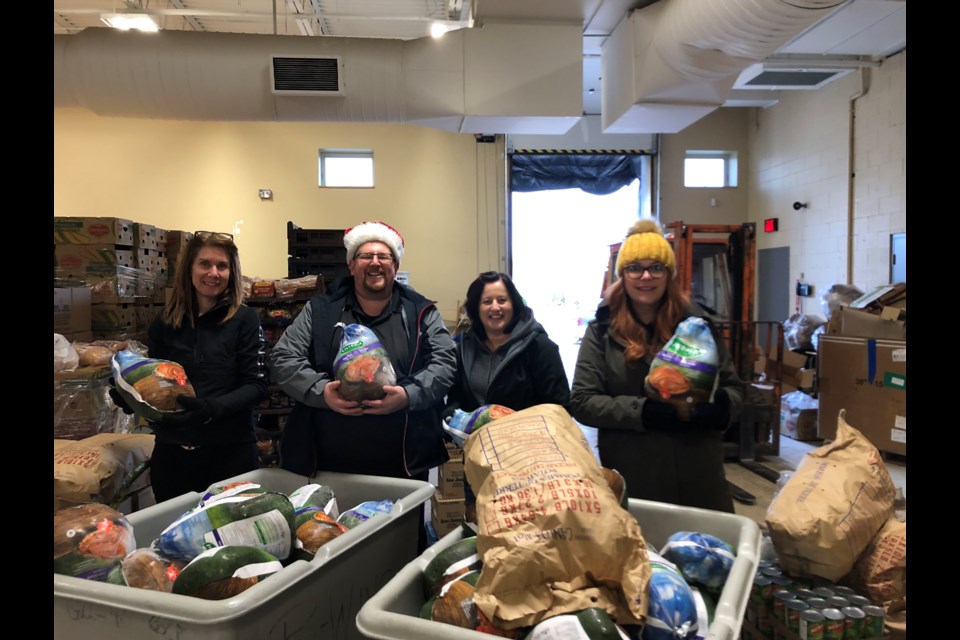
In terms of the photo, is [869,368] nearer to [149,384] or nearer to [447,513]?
[447,513]

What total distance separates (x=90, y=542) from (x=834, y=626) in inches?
59.2

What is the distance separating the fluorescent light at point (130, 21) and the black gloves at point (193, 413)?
138 inches

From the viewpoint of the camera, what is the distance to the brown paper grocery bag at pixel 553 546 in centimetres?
89

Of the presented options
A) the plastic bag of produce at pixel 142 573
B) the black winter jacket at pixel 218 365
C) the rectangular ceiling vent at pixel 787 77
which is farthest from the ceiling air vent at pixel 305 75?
the rectangular ceiling vent at pixel 787 77

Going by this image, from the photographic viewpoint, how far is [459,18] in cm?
499

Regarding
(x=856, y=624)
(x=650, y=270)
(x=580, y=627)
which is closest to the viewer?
(x=580, y=627)

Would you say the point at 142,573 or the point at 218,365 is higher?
the point at 218,365

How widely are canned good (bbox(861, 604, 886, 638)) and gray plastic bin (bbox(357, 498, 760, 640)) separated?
29cm

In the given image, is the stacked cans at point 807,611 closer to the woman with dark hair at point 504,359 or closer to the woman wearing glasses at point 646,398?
the woman wearing glasses at point 646,398

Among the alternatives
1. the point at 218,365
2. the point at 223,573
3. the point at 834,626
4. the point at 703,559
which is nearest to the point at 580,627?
the point at 703,559

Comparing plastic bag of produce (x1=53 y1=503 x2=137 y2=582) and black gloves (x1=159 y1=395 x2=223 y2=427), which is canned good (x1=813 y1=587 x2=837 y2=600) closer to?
plastic bag of produce (x1=53 y1=503 x2=137 y2=582)

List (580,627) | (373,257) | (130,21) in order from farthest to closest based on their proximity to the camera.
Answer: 1. (130,21)
2. (373,257)
3. (580,627)

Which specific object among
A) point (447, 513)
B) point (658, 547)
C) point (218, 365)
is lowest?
point (447, 513)

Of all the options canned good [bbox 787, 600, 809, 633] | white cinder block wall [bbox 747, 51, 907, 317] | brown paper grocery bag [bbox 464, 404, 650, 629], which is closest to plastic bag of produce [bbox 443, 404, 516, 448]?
brown paper grocery bag [bbox 464, 404, 650, 629]
